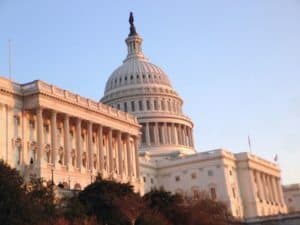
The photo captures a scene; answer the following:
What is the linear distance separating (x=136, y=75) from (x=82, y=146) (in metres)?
67.5

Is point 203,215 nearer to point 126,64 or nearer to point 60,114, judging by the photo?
point 60,114

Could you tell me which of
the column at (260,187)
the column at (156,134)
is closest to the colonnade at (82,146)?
the column at (156,134)

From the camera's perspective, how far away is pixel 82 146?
87938 millimetres

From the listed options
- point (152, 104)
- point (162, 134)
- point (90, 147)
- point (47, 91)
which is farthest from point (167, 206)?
point (152, 104)

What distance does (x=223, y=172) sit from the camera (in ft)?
395

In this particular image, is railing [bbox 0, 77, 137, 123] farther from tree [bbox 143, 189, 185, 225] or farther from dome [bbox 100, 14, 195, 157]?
dome [bbox 100, 14, 195, 157]

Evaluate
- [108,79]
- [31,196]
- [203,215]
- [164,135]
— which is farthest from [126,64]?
[31,196]

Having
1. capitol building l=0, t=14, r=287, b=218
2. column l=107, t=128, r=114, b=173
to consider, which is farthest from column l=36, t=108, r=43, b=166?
column l=107, t=128, r=114, b=173

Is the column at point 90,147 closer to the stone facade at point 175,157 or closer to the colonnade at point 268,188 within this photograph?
the stone facade at point 175,157

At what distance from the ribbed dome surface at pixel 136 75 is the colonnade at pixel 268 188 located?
38742 millimetres

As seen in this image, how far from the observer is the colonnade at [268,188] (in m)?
131

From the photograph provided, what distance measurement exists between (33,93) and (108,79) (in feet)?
269

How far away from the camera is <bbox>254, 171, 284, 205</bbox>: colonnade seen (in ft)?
430

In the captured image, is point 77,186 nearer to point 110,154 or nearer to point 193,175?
point 110,154
